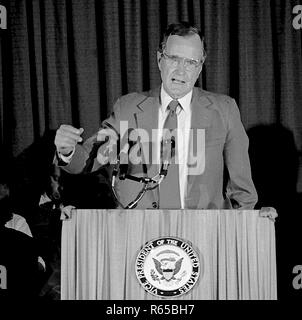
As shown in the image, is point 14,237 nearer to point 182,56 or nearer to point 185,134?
Result: point 185,134

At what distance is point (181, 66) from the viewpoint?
8.75ft

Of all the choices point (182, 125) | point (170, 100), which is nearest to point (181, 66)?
point (170, 100)

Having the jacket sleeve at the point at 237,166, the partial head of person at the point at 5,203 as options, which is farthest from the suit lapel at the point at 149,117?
the partial head of person at the point at 5,203

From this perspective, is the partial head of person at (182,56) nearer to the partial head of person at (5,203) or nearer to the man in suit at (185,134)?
the man in suit at (185,134)

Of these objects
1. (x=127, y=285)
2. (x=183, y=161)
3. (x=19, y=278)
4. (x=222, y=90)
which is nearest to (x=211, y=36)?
(x=222, y=90)

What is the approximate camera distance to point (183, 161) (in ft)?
8.97

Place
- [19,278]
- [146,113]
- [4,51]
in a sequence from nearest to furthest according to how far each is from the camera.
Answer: [19,278] → [146,113] → [4,51]

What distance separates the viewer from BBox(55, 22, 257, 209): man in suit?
8.49ft

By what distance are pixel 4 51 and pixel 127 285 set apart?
173 centimetres

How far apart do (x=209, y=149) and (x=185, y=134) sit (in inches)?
5.6

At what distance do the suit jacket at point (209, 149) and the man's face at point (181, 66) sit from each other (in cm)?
7

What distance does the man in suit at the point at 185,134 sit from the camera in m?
2.59

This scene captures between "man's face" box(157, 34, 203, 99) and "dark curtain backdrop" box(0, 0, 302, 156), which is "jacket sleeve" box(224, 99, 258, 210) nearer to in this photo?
"man's face" box(157, 34, 203, 99)
